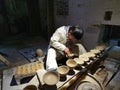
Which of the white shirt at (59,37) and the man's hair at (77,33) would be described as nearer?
the man's hair at (77,33)

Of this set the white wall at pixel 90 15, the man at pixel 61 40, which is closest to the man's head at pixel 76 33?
the man at pixel 61 40

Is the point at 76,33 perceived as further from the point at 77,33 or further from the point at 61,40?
the point at 61,40

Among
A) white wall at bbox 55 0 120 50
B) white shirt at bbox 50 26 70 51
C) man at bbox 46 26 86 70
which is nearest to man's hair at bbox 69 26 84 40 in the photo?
man at bbox 46 26 86 70

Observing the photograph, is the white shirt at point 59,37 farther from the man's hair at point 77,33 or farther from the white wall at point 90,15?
the white wall at point 90,15

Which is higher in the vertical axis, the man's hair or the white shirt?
the man's hair

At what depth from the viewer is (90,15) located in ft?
11.4

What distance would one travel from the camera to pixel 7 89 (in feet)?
9.17

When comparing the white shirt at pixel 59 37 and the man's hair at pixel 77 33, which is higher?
the man's hair at pixel 77 33

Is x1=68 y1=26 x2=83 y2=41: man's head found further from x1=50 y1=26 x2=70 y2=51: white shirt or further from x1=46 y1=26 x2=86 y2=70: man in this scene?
x1=50 y1=26 x2=70 y2=51: white shirt

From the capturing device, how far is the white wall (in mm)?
2937

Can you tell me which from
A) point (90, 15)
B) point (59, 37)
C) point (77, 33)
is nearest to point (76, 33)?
point (77, 33)

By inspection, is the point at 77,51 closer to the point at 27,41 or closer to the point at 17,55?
the point at 17,55

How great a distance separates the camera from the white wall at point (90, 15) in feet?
9.64

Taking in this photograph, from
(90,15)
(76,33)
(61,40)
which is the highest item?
(90,15)
